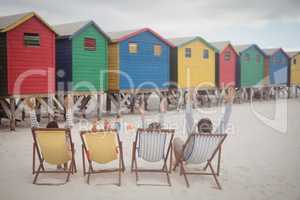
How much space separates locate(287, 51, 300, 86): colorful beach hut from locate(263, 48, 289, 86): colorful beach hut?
27.6 inches

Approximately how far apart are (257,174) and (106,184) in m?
3.07

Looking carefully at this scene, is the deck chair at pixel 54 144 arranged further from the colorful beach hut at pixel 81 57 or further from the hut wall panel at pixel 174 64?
the hut wall panel at pixel 174 64

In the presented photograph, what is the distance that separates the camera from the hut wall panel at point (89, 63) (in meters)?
15.1

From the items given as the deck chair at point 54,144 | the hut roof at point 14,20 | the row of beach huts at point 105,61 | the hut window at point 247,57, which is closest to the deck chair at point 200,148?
the deck chair at point 54,144

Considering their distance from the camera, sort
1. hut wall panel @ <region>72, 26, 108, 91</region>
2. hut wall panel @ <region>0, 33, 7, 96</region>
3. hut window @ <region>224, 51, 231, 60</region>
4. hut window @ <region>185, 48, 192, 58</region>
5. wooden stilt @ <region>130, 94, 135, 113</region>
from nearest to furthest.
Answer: hut wall panel @ <region>0, 33, 7, 96</region> < hut wall panel @ <region>72, 26, 108, 91</region> < wooden stilt @ <region>130, 94, 135, 113</region> < hut window @ <region>185, 48, 192, 58</region> < hut window @ <region>224, 51, 231, 60</region>

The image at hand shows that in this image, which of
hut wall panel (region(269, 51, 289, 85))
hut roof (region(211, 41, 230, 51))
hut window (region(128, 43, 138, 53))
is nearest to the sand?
hut window (region(128, 43, 138, 53))

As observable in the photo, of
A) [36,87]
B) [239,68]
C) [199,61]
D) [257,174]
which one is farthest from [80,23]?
[239,68]

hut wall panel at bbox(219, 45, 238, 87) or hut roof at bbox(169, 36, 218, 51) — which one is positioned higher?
hut roof at bbox(169, 36, 218, 51)

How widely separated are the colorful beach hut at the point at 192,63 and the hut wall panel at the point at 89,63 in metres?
5.23

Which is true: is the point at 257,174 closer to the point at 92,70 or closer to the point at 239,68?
the point at 92,70

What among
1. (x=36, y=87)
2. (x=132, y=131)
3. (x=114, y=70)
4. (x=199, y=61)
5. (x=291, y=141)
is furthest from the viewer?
(x=199, y=61)

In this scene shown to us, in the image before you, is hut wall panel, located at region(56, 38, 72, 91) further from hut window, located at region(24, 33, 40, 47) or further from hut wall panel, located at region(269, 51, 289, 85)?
→ hut wall panel, located at region(269, 51, 289, 85)

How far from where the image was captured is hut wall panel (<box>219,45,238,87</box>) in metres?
23.5

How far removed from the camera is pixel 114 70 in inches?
670
